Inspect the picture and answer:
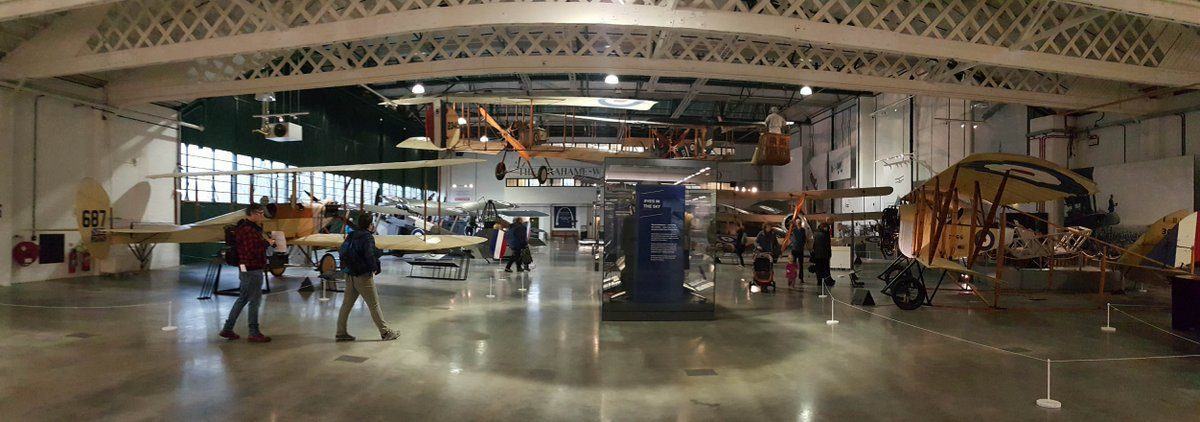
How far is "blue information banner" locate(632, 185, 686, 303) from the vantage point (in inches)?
309

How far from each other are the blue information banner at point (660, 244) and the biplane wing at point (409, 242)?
11.4 ft

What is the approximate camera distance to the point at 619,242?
26.6 ft

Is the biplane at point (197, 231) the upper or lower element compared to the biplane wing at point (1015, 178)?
lower

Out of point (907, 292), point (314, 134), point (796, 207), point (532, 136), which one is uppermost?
point (314, 134)

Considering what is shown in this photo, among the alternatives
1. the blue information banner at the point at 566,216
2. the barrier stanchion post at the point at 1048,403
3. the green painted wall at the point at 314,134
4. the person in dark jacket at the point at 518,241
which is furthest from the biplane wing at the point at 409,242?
the blue information banner at the point at 566,216

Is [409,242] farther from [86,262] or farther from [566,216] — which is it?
[566,216]

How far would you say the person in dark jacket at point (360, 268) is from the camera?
19.8 ft

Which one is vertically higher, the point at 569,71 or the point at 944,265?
the point at 569,71

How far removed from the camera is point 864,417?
13.0 ft

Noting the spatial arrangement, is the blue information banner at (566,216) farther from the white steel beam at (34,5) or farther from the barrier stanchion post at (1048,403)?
the barrier stanchion post at (1048,403)

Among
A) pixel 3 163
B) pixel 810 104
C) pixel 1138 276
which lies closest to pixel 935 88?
pixel 1138 276

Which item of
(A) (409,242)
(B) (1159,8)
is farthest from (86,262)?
(B) (1159,8)

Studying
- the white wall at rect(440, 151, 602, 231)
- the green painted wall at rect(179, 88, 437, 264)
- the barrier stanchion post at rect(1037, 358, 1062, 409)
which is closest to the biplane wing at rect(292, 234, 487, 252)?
the green painted wall at rect(179, 88, 437, 264)

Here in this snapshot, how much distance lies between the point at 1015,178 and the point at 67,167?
17750 millimetres
